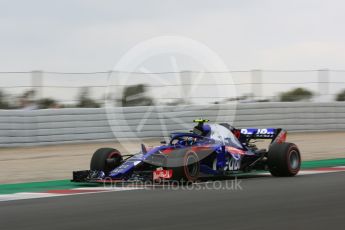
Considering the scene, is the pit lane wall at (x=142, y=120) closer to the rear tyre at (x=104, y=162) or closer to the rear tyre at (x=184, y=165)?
the rear tyre at (x=104, y=162)

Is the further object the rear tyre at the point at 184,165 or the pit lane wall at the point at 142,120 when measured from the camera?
the pit lane wall at the point at 142,120

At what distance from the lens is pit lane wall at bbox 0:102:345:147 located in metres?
17.2

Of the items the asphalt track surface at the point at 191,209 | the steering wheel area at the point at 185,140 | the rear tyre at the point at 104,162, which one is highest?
the steering wheel area at the point at 185,140

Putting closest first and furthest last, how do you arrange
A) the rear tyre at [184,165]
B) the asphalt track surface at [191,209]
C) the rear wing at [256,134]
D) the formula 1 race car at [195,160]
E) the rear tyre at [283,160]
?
the asphalt track surface at [191,209] < the rear tyre at [184,165] < the formula 1 race car at [195,160] < the rear tyre at [283,160] < the rear wing at [256,134]

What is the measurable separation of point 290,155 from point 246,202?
3178 millimetres

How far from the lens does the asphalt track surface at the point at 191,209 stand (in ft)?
20.7

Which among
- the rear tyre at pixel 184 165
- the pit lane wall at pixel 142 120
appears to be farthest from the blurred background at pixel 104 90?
the rear tyre at pixel 184 165

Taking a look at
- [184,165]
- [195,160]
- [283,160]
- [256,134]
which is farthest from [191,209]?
[256,134]

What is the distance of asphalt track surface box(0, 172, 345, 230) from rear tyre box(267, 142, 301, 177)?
1.15 m

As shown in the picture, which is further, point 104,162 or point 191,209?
point 104,162

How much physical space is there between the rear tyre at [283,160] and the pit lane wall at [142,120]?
7.70 m

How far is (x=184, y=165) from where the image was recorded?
9398mm

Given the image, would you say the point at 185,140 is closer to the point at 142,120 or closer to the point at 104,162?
the point at 104,162

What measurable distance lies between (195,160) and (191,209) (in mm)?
2485
